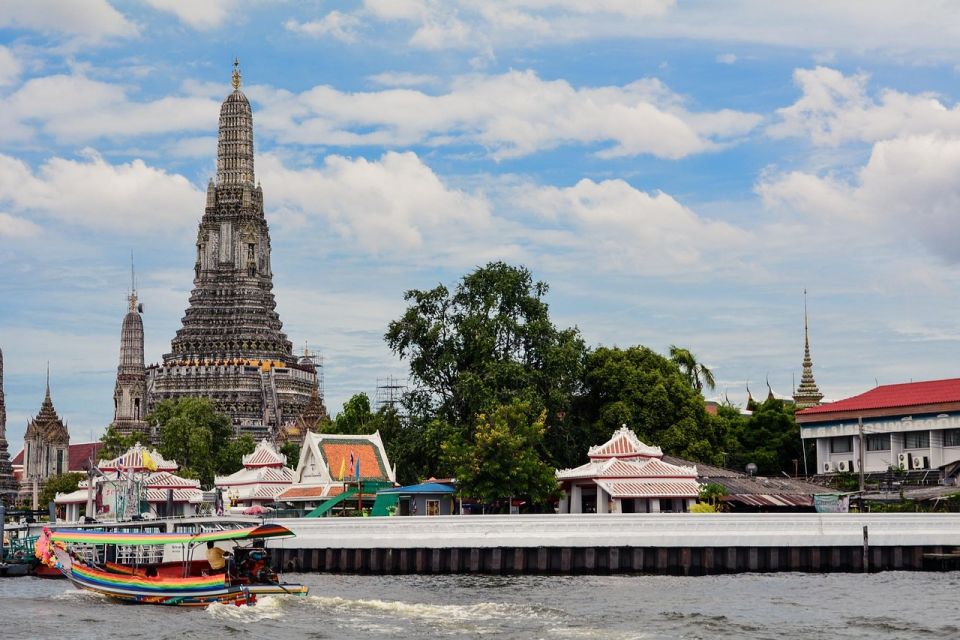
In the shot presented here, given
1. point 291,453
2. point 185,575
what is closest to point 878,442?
point 185,575

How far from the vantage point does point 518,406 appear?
253 ft

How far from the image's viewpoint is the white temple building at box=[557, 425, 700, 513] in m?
71.8

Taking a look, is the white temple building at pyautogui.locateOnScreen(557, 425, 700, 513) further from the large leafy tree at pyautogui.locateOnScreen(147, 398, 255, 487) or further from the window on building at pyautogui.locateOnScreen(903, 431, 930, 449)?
the large leafy tree at pyautogui.locateOnScreen(147, 398, 255, 487)

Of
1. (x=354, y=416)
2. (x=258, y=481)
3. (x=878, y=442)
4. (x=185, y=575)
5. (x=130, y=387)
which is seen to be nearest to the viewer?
(x=185, y=575)

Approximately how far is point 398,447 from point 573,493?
14.1 metres

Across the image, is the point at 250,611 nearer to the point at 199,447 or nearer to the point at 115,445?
the point at 199,447

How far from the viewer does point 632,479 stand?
7225cm

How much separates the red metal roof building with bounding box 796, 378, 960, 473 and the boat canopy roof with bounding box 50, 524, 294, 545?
42.4 metres

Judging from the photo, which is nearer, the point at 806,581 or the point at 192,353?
the point at 806,581

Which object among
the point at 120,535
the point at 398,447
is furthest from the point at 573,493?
the point at 120,535

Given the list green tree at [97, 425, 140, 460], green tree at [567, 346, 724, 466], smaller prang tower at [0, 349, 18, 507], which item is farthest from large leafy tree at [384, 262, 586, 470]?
smaller prang tower at [0, 349, 18, 507]

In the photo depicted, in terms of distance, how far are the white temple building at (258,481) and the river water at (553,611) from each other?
1197 inches

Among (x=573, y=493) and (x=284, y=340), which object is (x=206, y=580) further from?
(x=284, y=340)

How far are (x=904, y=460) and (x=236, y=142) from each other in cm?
10033
